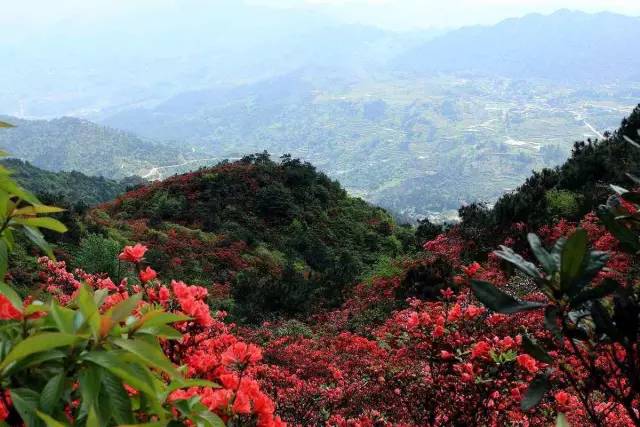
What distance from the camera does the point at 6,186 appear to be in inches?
52.7

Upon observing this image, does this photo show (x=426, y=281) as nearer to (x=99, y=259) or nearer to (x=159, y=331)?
(x=99, y=259)

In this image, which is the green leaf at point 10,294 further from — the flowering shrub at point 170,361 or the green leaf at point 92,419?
the green leaf at point 92,419

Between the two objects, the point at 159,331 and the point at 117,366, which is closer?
the point at 117,366

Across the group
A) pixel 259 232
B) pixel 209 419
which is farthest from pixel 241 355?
pixel 259 232

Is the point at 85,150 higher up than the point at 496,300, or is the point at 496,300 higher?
the point at 496,300

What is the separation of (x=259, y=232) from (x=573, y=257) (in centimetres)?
1754

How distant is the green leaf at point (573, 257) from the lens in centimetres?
120

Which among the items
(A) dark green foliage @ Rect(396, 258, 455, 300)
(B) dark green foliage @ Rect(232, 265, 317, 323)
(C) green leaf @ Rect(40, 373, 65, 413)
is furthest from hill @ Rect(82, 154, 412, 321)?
(C) green leaf @ Rect(40, 373, 65, 413)

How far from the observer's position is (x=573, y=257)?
3.97 ft

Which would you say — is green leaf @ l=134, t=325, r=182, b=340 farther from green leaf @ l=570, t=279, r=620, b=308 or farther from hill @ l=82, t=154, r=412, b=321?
hill @ l=82, t=154, r=412, b=321

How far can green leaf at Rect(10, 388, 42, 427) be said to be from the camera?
1011mm

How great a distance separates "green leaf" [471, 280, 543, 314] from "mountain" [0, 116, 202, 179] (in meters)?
93.4

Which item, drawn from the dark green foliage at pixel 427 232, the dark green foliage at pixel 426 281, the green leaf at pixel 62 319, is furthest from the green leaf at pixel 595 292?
the dark green foliage at pixel 427 232

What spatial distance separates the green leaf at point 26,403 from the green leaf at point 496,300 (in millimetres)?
1061
